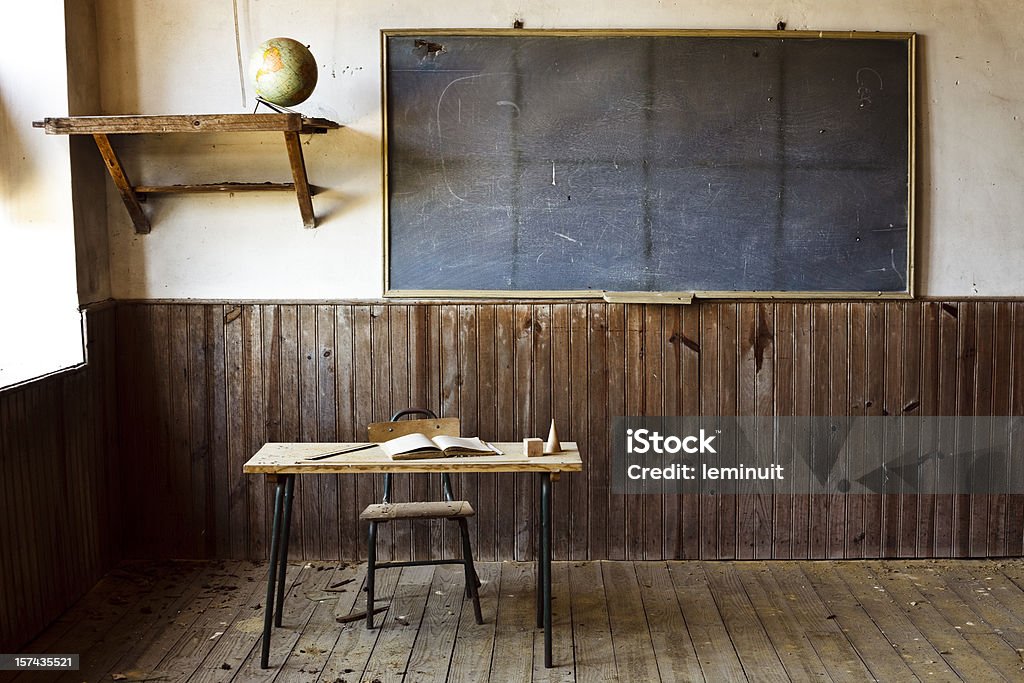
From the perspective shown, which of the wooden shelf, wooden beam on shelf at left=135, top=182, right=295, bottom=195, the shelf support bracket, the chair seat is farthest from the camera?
wooden beam on shelf at left=135, top=182, right=295, bottom=195

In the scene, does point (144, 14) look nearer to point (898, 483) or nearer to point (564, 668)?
point (564, 668)

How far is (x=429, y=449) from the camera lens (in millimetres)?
3318

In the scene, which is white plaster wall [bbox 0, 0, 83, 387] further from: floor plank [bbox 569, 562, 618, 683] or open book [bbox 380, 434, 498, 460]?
floor plank [bbox 569, 562, 618, 683]

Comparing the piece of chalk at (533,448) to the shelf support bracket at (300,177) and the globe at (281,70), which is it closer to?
the shelf support bracket at (300,177)

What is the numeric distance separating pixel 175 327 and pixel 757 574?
274 centimetres

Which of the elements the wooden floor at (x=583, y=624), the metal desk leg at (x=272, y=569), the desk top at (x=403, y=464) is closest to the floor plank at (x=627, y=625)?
the wooden floor at (x=583, y=624)

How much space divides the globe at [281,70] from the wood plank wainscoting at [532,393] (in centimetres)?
93

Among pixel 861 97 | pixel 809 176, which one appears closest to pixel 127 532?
pixel 809 176

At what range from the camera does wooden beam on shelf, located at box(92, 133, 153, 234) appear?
3859 millimetres

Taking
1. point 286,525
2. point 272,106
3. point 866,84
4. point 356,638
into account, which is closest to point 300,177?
point 272,106

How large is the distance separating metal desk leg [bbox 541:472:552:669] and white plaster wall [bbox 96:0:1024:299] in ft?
4.41

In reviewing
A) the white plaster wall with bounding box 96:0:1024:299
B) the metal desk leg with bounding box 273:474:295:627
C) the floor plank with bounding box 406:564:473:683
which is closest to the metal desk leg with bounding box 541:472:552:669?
the floor plank with bounding box 406:564:473:683

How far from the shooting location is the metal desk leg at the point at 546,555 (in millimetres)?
3273

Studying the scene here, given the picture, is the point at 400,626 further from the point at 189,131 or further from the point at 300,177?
the point at 189,131
